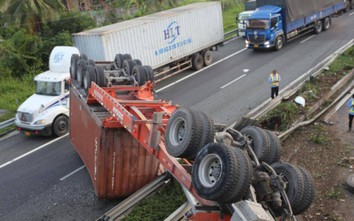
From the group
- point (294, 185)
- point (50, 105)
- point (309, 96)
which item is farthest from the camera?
point (309, 96)

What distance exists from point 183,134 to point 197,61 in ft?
55.2

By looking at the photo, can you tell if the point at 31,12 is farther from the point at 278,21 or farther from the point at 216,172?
the point at 216,172

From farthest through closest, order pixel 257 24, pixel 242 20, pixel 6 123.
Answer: pixel 242 20 < pixel 257 24 < pixel 6 123

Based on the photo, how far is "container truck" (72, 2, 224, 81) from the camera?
1781cm

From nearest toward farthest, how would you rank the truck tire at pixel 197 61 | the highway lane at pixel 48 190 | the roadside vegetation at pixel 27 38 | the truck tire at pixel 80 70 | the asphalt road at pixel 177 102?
the highway lane at pixel 48 190
the asphalt road at pixel 177 102
the truck tire at pixel 80 70
the roadside vegetation at pixel 27 38
the truck tire at pixel 197 61

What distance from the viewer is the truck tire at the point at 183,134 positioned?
219 inches

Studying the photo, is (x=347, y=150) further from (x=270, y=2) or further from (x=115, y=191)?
(x=270, y=2)

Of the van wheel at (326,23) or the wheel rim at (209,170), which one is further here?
the van wheel at (326,23)

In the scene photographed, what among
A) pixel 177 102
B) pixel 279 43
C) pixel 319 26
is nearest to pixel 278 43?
pixel 279 43

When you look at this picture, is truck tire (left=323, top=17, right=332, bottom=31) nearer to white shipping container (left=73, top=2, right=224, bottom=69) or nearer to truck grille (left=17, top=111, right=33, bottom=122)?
white shipping container (left=73, top=2, right=224, bottom=69)

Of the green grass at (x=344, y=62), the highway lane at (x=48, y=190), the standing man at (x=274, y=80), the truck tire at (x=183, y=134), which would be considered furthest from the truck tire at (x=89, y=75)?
the green grass at (x=344, y=62)

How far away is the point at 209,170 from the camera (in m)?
5.21

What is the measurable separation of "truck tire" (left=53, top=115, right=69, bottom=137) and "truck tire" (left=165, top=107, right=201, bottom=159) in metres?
9.66

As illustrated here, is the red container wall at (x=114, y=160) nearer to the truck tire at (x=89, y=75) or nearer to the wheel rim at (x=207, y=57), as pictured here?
the truck tire at (x=89, y=75)
